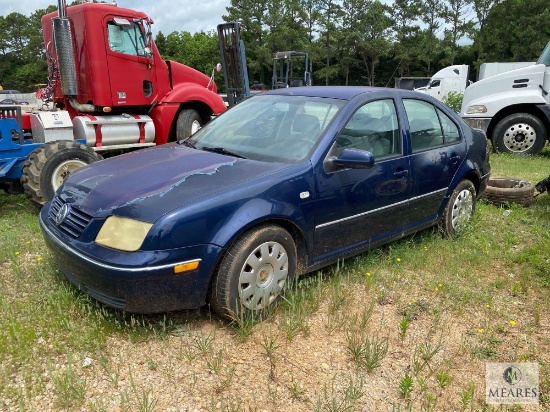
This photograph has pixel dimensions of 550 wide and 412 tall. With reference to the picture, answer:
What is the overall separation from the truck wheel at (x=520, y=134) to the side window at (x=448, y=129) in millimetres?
6414

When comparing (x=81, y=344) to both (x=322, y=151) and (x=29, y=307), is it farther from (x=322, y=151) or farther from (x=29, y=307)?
(x=322, y=151)

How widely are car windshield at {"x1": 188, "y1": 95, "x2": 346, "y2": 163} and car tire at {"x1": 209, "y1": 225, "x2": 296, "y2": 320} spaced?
662 millimetres

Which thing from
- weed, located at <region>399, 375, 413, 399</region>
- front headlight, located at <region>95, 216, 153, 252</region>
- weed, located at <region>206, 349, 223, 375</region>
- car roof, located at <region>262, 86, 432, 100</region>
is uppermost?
car roof, located at <region>262, 86, 432, 100</region>

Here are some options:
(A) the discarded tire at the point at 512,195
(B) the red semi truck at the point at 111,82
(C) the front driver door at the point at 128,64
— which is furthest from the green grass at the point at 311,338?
(C) the front driver door at the point at 128,64

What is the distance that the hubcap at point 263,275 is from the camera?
120 inches

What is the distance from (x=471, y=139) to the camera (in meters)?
5.01

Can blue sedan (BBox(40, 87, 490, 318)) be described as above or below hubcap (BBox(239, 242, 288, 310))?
above

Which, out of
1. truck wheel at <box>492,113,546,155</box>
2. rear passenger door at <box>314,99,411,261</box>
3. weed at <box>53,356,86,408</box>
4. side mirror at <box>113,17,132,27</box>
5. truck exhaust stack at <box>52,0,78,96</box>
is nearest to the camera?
weed at <box>53,356,86,408</box>

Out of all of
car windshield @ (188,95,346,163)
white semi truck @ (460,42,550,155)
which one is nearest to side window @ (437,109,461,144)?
car windshield @ (188,95,346,163)

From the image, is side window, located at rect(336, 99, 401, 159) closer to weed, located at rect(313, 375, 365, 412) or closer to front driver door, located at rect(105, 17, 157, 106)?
weed, located at rect(313, 375, 365, 412)

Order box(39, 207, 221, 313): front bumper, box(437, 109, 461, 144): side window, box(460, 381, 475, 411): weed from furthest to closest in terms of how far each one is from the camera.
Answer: box(437, 109, 461, 144): side window, box(39, 207, 221, 313): front bumper, box(460, 381, 475, 411): weed

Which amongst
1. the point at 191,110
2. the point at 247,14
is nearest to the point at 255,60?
the point at 247,14

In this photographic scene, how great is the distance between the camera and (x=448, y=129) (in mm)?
4742

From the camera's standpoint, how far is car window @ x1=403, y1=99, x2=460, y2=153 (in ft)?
14.1
